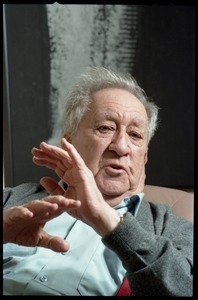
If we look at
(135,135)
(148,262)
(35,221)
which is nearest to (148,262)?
(148,262)

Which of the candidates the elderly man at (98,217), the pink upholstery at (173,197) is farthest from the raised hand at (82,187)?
the pink upholstery at (173,197)

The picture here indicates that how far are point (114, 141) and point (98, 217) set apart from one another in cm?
24

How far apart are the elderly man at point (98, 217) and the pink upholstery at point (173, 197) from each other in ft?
0.23

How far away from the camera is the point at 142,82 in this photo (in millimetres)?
1054

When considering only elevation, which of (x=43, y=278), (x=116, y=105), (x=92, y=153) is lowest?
(x=43, y=278)

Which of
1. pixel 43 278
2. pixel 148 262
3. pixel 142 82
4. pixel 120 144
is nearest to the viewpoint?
pixel 148 262

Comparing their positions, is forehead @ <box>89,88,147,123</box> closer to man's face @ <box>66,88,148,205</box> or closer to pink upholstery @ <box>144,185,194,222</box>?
man's face @ <box>66,88,148,205</box>

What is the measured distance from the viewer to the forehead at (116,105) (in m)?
0.93

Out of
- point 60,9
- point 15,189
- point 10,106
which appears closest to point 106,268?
point 15,189

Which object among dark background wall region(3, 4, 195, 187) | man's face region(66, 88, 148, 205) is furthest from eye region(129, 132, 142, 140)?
dark background wall region(3, 4, 195, 187)

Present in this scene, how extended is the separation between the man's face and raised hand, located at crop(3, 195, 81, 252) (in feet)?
0.65

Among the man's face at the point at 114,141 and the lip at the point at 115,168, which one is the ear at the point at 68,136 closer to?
the man's face at the point at 114,141

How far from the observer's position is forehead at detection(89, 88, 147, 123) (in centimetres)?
93

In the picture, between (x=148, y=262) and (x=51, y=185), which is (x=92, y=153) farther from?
(x=148, y=262)
